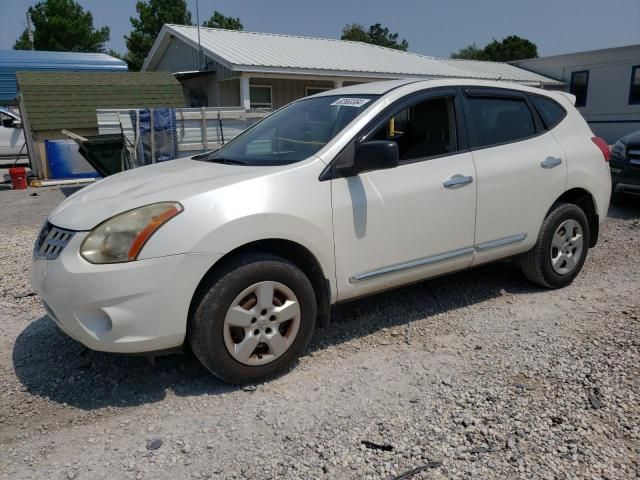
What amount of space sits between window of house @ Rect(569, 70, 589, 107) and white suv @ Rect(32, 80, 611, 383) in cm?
2099

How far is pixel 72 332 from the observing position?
2.73m

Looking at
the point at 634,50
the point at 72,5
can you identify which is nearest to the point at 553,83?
the point at 634,50

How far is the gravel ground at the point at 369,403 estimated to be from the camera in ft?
7.83

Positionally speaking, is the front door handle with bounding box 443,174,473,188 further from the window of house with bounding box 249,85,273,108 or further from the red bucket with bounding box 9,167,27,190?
the window of house with bounding box 249,85,273,108

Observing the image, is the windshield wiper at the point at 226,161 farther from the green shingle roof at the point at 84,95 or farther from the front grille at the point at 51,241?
the green shingle roof at the point at 84,95

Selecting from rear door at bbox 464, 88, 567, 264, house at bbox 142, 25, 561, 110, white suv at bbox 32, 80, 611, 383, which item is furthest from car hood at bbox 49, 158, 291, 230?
house at bbox 142, 25, 561, 110

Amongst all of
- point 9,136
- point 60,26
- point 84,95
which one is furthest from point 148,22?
point 84,95

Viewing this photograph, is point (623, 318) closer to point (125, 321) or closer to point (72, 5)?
point (125, 321)

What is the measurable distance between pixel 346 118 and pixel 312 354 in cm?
158

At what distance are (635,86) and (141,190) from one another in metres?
22.9

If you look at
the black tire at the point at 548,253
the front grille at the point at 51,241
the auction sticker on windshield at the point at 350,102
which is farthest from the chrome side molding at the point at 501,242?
the front grille at the point at 51,241

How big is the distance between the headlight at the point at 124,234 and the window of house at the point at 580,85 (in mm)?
23815

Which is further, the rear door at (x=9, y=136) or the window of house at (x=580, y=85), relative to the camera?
the window of house at (x=580, y=85)

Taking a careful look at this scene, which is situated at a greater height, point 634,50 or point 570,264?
point 634,50
